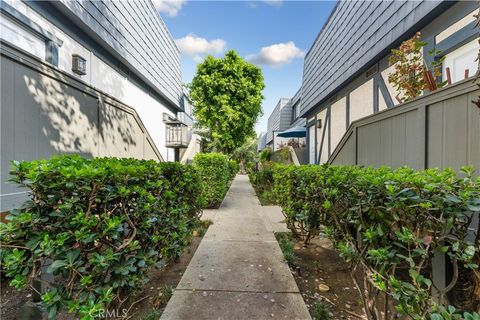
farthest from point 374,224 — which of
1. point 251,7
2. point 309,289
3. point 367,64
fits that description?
point 251,7

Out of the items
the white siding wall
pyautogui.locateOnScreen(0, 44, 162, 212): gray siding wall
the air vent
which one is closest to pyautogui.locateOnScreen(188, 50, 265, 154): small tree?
the white siding wall

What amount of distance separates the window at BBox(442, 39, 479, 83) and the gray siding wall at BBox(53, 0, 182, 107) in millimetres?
8074

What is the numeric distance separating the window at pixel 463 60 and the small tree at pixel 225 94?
9.53 meters

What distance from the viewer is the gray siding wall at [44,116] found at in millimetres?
2121

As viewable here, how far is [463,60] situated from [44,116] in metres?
6.28

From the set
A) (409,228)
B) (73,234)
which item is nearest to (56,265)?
(73,234)

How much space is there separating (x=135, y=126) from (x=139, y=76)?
5.72 meters

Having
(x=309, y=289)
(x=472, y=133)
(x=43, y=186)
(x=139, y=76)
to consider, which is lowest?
(x=309, y=289)

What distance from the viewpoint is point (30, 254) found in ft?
4.50

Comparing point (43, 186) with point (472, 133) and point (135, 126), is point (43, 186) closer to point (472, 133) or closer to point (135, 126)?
point (472, 133)

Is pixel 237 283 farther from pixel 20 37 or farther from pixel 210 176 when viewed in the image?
pixel 20 37

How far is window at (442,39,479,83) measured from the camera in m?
3.41

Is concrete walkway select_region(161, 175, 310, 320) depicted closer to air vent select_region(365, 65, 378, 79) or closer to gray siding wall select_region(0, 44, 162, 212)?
gray siding wall select_region(0, 44, 162, 212)

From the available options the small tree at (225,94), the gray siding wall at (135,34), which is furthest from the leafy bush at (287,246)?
the small tree at (225,94)
